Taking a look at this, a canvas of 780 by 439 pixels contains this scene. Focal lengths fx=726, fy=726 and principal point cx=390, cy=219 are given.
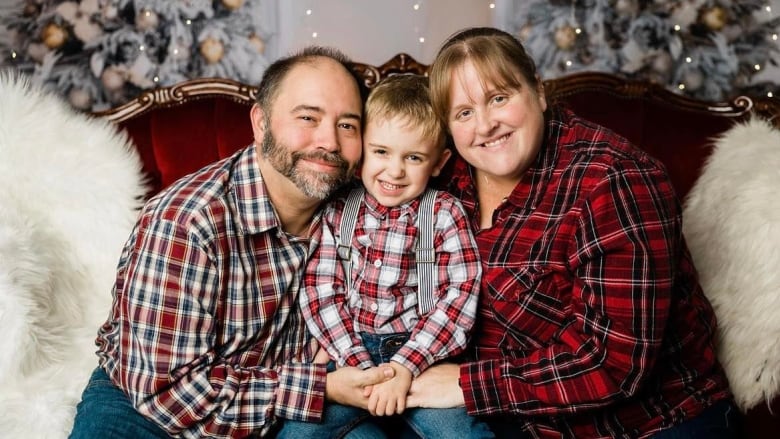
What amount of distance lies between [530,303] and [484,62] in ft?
1.92

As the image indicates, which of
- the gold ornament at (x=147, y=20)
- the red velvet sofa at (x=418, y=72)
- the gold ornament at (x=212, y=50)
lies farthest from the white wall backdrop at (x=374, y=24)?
the red velvet sofa at (x=418, y=72)

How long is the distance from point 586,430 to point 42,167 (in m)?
1.76

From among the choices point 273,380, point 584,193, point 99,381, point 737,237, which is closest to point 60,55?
point 99,381

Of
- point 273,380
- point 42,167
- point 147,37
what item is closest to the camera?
point 273,380

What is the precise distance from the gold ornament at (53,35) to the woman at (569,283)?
8.04ft

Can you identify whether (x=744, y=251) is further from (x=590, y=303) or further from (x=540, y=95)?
(x=540, y=95)

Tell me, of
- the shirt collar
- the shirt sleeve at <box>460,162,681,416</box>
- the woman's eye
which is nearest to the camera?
the shirt sleeve at <box>460,162,681,416</box>

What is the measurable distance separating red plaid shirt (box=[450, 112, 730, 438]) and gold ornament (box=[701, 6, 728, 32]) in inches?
82.3

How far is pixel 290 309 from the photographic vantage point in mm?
1896

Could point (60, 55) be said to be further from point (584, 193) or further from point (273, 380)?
point (584, 193)

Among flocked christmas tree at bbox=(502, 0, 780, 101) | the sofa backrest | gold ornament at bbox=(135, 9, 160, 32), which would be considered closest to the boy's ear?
the sofa backrest

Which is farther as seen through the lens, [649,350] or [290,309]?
[290,309]

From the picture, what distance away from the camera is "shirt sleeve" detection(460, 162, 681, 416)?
1.57 metres

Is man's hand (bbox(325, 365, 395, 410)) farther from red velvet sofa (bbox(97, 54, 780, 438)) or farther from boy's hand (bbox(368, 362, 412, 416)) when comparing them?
red velvet sofa (bbox(97, 54, 780, 438))
